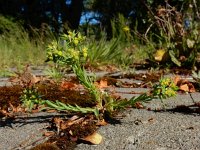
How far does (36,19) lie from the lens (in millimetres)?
16344

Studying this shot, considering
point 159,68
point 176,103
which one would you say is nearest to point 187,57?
point 159,68

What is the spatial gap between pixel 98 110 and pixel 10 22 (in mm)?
13111

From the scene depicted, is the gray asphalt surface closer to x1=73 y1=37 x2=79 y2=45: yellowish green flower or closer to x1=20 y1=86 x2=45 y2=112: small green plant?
x1=20 y1=86 x2=45 y2=112: small green plant

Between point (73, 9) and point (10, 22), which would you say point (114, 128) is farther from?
point (73, 9)

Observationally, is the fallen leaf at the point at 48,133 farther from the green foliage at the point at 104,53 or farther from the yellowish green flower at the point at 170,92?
the green foliage at the point at 104,53

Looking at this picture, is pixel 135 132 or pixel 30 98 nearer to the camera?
pixel 135 132

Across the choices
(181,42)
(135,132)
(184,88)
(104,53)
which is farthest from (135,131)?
(104,53)

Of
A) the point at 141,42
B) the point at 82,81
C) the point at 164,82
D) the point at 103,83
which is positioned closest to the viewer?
the point at 164,82

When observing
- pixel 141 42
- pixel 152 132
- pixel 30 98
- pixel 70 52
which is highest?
pixel 141 42

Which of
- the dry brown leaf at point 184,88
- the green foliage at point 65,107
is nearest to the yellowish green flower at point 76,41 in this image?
the green foliage at point 65,107

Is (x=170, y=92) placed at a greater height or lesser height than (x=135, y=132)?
greater

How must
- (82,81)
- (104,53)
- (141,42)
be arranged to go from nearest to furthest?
(82,81) → (104,53) → (141,42)

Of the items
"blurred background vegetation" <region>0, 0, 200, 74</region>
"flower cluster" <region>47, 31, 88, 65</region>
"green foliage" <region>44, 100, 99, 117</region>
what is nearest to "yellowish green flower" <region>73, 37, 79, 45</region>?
"flower cluster" <region>47, 31, 88, 65</region>

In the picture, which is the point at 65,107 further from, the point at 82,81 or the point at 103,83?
the point at 103,83
